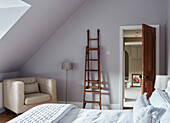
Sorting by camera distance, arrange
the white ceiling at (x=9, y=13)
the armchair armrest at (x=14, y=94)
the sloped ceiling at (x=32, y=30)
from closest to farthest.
Answer: the white ceiling at (x=9, y=13) → the sloped ceiling at (x=32, y=30) → the armchair armrest at (x=14, y=94)

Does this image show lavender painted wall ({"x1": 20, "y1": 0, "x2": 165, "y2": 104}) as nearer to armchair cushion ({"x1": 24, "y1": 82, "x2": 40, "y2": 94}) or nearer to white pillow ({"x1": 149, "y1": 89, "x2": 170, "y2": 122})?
→ armchair cushion ({"x1": 24, "y1": 82, "x2": 40, "y2": 94})

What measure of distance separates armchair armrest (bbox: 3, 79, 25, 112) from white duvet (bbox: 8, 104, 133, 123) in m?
1.60

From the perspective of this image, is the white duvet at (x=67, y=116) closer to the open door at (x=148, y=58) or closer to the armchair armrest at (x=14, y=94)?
the armchair armrest at (x=14, y=94)

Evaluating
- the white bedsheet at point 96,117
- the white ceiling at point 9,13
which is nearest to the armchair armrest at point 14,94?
the white ceiling at point 9,13

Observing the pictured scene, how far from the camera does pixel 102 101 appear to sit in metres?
4.58

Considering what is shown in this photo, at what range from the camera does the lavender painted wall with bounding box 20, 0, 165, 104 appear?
4387 millimetres

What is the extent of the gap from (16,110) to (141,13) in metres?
3.72

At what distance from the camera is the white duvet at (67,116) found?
188 cm

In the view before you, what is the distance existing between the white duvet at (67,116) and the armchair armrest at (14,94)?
63.2 inches

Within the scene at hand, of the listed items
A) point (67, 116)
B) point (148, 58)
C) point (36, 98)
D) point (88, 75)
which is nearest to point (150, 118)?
point (67, 116)

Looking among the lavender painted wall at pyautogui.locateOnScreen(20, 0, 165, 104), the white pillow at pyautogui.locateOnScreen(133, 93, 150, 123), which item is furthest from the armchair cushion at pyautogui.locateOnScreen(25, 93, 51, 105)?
the white pillow at pyautogui.locateOnScreen(133, 93, 150, 123)

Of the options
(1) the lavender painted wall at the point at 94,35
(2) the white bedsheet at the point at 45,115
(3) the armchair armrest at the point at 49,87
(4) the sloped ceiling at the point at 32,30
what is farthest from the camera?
(1) the lavender painted wall at the point at 94,35

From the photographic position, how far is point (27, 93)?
4.27 metres

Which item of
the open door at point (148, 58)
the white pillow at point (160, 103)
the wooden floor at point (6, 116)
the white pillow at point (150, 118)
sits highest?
the open door at point (148, 58)
